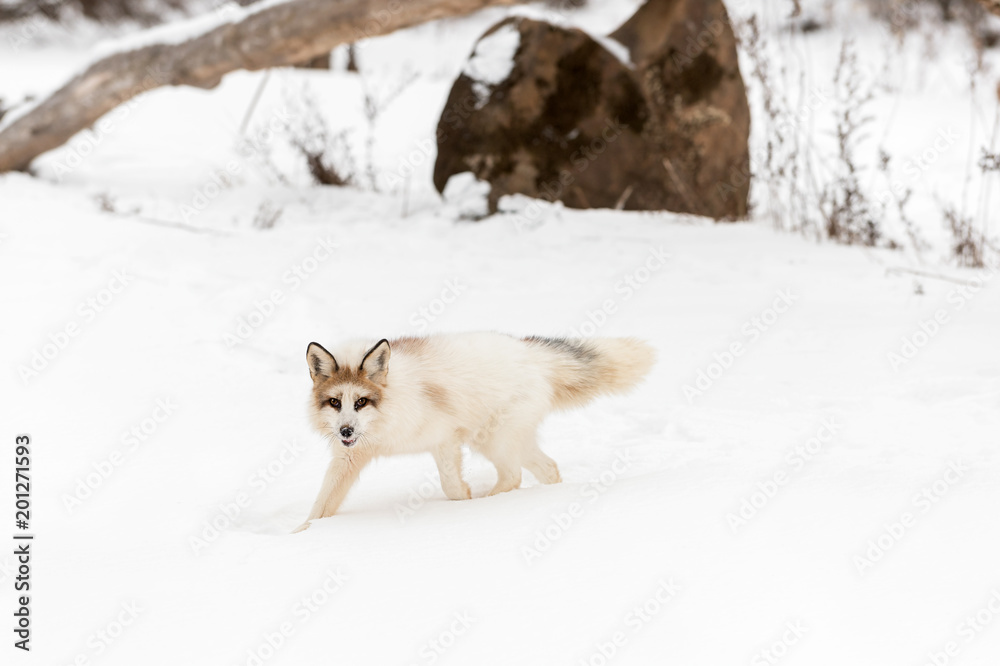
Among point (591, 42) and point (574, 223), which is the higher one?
point (591, 42)

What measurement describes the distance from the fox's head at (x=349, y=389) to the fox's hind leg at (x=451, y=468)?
1.06ft

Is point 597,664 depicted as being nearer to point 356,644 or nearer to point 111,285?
point 356,644

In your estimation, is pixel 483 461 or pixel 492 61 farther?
pixel 492 61

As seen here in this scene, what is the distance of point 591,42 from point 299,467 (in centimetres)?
469

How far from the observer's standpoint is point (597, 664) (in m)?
2.07

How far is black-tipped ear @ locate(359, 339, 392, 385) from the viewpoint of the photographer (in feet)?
9.90

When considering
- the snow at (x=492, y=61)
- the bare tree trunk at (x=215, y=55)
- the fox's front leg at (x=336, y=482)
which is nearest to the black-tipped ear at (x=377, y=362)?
the fox's front leg at (x=336, y=482)

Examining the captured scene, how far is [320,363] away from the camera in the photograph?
310 centimetres

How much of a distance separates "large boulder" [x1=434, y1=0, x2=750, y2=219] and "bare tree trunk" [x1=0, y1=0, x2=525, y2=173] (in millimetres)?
971

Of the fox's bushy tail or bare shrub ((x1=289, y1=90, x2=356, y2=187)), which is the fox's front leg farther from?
bare shrub ((x1=289, y1=90, x2=356, y2=187))

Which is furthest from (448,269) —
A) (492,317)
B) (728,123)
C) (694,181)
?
(728,123)

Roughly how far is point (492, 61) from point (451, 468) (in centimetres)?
483

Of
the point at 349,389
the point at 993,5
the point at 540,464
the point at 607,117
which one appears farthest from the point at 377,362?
the point at 607,117

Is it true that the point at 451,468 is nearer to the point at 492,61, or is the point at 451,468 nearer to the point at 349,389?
the point at 349,389
